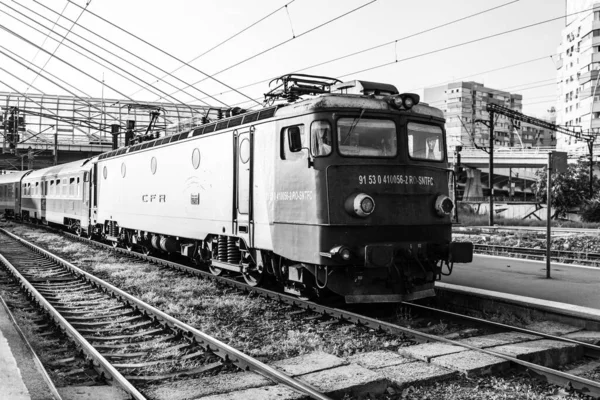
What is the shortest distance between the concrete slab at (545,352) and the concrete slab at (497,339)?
0.14 meters

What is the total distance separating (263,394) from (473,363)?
2397mm

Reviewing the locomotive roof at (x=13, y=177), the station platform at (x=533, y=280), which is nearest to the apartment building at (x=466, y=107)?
the locomotive roof at (x=13, y=177)

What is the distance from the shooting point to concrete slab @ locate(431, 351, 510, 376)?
19.8 feet

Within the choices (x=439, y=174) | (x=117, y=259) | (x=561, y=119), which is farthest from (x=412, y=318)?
(x=561, y=119)

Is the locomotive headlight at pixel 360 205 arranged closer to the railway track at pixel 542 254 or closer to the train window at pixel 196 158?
the train window at pixel 196 158

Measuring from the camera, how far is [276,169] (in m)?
9.27

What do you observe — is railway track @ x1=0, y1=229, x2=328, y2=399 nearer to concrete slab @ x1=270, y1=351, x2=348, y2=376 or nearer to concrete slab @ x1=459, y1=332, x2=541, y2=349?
concrete slab @ x1=270, y1=351, x2=348, y2=376

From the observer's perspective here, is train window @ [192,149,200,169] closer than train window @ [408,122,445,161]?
No

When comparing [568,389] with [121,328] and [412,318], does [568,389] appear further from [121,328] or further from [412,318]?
[121,328]

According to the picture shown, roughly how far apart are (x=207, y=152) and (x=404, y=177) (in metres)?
4.76

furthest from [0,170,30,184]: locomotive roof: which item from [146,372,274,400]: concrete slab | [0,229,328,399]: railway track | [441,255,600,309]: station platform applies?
[146,372,274,400]: concrete slab

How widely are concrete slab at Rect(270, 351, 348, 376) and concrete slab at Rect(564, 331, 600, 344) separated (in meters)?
3.30

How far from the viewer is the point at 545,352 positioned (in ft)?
21.9

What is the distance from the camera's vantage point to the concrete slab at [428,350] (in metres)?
6.51
